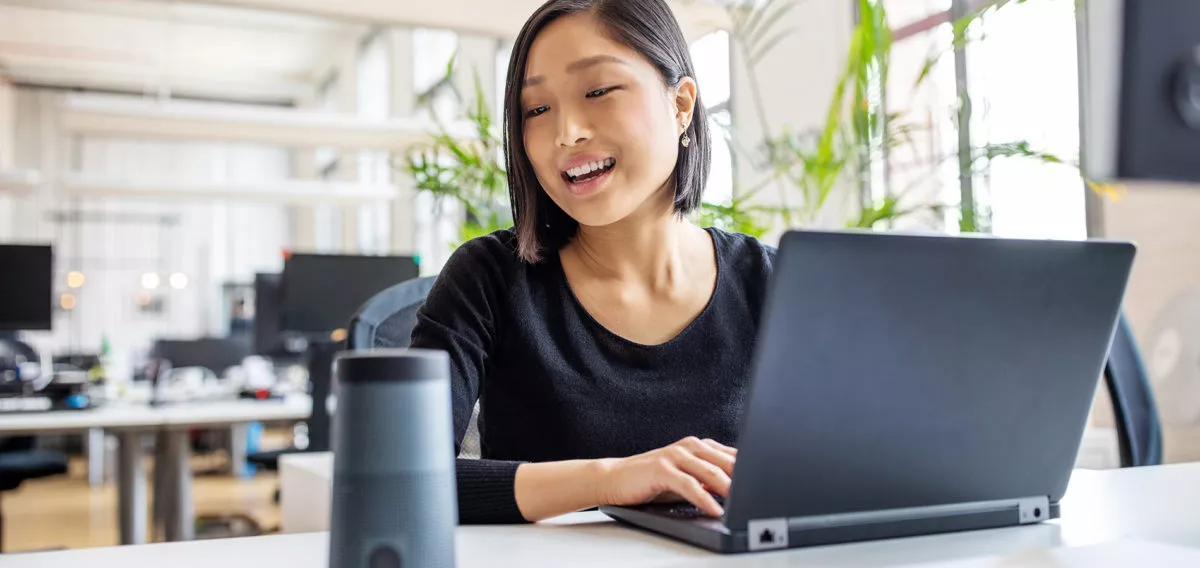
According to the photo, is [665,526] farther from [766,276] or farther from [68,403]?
[68,403]

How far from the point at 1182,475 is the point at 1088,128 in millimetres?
814

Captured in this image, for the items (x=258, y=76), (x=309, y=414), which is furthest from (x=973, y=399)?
(x=258, y=76)

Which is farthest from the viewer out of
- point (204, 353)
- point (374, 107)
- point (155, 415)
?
point (374, 107)

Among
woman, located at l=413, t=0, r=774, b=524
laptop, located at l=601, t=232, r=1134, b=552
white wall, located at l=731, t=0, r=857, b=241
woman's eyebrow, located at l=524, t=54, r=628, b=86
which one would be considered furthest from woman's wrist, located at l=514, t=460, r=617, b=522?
white wall, located at l=731, t=0, r=857, b=241

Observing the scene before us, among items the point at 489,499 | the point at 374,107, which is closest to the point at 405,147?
the point at 489,499

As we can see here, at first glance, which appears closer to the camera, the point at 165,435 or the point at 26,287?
the point at 165,435

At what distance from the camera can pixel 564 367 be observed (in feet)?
4.16

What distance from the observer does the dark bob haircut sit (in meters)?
1.28

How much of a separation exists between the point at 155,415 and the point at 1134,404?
Answer: 3.04 metres

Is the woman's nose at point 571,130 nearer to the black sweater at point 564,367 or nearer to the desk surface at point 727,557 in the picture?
the black sweater at point 564,367

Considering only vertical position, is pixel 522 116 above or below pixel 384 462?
above

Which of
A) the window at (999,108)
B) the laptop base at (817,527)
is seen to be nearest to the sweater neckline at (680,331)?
the laptop base at (817,527)

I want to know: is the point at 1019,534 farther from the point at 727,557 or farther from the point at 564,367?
the point at 564,367

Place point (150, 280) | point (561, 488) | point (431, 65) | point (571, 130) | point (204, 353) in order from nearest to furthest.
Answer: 1. point (561, 488)
2. point (571, 130)
3. point (204, 353)
4. point (431, 65)
5. point (150, 280)
